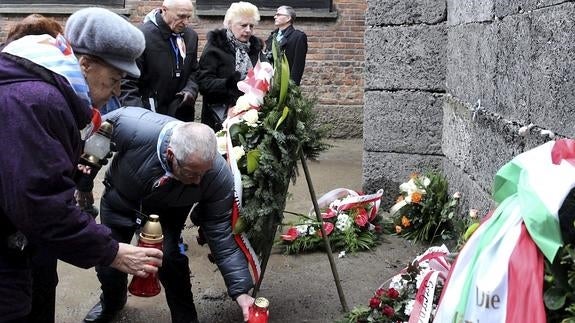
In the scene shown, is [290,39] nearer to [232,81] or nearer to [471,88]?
[232,81]

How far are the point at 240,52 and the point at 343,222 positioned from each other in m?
1.63

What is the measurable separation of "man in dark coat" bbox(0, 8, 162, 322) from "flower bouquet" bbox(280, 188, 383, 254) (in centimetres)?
286

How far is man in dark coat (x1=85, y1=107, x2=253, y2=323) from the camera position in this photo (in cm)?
321

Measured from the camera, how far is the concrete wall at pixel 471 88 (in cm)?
323

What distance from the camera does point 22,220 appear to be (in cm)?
212

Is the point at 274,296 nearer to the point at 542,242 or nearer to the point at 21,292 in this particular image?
the point at 21,292

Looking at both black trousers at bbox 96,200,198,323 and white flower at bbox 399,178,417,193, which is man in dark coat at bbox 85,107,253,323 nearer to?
black trousers at bbox 96,200,198,323

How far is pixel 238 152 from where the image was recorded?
3.71m

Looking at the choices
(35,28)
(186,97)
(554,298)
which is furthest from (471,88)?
(554,298)

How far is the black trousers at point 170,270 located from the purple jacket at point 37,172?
1.40 metres

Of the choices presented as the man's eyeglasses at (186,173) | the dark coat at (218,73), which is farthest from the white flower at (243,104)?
the dark coat at (218,73)

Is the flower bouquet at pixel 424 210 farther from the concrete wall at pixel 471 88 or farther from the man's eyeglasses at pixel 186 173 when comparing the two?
the man's eyeglasses at pixel 186 173

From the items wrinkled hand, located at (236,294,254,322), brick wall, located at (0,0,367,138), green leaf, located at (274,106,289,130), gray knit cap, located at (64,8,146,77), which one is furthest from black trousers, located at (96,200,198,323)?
brick wall, located at (0,0,367,138)

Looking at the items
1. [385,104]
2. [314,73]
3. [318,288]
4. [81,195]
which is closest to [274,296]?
[318,288]
